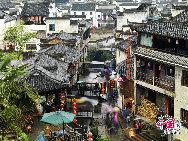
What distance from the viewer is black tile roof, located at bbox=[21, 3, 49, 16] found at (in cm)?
6694

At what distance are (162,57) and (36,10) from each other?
45.5 m

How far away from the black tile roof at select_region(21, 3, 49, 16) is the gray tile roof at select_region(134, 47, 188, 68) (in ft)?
132

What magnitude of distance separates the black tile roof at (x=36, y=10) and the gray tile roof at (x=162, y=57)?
40274mm

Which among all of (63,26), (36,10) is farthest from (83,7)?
(63,26)

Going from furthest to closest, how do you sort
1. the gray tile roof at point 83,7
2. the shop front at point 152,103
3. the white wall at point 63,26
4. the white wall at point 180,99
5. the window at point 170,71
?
the gray tile roof at point 83,7
the white wall at point 63,26
the shop front at point 152,103
the window at point 170,71
the white wall at point 180,99

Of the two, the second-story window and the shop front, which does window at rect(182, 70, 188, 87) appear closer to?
the shop front

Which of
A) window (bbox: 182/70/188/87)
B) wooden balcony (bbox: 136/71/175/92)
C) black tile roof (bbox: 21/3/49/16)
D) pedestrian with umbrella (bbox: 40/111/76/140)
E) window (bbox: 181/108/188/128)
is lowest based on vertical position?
window (bbox: 181/108/188/128)

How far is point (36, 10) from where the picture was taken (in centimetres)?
6812

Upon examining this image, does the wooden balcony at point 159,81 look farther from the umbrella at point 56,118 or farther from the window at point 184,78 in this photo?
the umbrella at point 56,118

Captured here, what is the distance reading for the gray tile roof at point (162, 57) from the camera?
25597mm

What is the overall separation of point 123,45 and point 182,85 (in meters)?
15.7

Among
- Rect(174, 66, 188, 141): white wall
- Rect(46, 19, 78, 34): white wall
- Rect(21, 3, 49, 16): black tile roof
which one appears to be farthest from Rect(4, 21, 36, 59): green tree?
Rect(174, 66, 188, 141): white wall

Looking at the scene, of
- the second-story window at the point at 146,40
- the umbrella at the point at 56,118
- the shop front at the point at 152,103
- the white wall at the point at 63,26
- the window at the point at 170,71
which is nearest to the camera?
the umbrella at the point at 56,118

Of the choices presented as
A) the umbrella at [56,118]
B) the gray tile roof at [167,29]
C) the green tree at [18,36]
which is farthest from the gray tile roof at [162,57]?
the green tree at [18,36]
